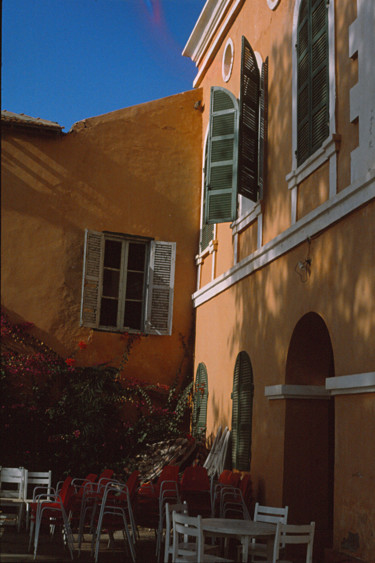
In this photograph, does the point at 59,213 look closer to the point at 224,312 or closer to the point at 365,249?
the point at 224,312

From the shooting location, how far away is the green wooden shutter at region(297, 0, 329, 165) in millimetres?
7410

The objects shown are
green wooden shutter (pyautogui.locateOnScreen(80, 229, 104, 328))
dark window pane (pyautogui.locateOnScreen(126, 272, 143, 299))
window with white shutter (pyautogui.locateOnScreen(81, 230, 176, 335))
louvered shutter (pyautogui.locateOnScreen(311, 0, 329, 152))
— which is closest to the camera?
louvered shutter (pyautogui.locateOnScreen(311, 0, 329, 152))

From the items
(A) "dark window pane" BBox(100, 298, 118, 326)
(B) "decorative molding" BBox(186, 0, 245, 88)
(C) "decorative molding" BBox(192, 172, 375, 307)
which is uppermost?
(B) "decorative molding" BBox(186, 0, 245, 88)

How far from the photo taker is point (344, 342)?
20.9 feet

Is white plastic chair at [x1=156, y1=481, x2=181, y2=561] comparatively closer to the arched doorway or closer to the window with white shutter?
the arched doorway

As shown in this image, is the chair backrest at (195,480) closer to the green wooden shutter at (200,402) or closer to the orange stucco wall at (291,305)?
the orange stucco wall at (291,305)

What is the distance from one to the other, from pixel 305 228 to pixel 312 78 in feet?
5.91

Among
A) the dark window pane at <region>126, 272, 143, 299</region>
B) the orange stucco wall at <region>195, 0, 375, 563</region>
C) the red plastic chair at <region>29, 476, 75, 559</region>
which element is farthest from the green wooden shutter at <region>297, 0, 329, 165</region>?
the dark window pane at <region>126, 272, 143, 299</region>

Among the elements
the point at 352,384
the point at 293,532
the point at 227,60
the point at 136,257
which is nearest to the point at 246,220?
the point at 136,257

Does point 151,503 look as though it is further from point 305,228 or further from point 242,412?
point 305,228

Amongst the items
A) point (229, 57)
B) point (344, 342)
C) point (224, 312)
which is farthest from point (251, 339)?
point (229, 57)

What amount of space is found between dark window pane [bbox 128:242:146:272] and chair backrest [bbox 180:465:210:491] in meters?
4.72

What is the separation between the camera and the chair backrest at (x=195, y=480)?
7.95 meters

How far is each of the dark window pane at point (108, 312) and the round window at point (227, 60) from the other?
4353mm
